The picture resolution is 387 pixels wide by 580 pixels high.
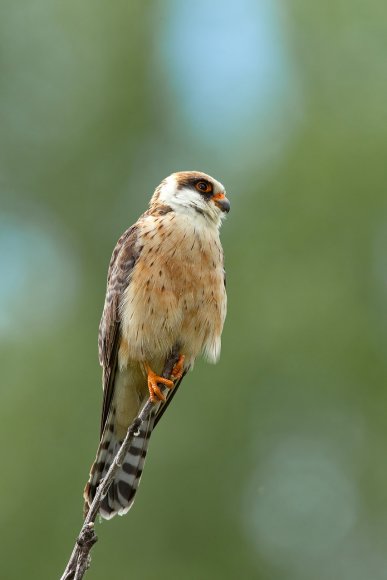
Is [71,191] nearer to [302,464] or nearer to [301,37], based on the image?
[301,37]

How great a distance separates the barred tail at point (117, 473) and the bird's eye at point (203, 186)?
3.47 ft

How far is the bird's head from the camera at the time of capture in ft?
15.1

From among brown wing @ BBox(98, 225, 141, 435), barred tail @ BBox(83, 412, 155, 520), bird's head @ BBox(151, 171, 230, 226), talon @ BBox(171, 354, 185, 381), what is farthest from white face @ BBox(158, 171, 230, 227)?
barred tail @ BBox(83, 412, 155, 520)

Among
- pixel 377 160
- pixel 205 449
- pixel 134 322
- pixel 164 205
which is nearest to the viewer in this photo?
pixel 134 322

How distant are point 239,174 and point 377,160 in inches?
68.2

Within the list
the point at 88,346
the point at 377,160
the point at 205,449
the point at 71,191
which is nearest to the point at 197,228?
the point at 205,449

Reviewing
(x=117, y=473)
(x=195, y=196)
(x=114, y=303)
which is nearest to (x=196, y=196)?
(x=195, y=196)

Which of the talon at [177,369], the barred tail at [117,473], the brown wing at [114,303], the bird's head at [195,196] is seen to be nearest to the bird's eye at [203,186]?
the bird's head at [195,196]

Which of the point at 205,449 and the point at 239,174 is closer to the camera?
the point at 205,449

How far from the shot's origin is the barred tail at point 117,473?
4.34 m

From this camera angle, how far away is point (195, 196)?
4.68 metres

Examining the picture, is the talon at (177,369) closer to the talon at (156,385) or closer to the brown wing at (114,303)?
the talon at (156,385)

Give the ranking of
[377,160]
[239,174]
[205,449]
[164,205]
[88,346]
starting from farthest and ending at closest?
[239,174] < [377,160] < [88,346] < [205,449] < [164,205]

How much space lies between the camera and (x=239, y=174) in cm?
1238
